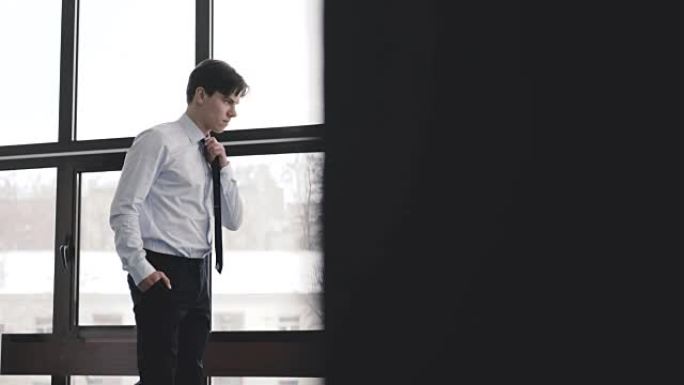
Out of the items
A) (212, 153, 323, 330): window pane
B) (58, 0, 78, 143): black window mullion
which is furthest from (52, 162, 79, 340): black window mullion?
(212, 153, 323, 330): window pane

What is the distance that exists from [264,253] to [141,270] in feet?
2.63

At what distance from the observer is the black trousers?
2016 mm

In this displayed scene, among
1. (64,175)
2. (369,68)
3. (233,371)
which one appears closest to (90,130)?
(64,175)

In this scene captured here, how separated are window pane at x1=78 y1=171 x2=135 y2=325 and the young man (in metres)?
0.77

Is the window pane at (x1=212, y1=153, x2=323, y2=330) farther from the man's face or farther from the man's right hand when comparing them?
the man's right hand

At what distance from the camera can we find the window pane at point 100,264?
2.86 meters

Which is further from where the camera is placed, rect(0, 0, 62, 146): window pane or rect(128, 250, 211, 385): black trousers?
rect(0, 0, 62, 146): window pane

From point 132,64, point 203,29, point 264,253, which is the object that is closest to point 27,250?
point 132,64

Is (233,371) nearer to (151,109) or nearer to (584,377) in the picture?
(151,109)

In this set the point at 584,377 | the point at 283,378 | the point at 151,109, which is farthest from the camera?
the point at 151,109

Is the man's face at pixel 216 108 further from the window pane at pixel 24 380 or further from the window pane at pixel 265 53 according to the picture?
the window pane at pixel 24 380

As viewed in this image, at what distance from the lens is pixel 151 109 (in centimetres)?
293

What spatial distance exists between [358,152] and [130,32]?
282 centimetres

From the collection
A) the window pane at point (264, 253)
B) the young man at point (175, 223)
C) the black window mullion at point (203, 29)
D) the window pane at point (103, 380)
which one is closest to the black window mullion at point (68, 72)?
the black window mullion at point (203, 29)
